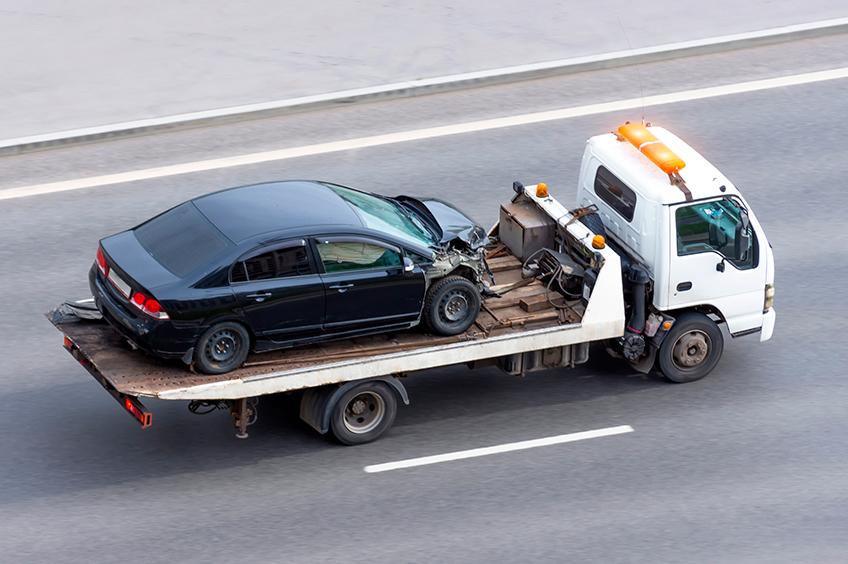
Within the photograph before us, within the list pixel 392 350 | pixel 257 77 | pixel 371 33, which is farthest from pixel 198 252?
pixel 371 33

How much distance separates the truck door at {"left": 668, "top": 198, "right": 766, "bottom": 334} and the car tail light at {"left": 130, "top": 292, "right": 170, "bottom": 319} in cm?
504

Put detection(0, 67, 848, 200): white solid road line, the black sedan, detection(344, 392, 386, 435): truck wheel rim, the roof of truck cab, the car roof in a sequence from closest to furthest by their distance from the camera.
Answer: the black sedan → the car roof → detection(344, 392, 386, 435): truck wheel rim → the roof of truck cab → detection(0, 67, 848, 200): white solid road line

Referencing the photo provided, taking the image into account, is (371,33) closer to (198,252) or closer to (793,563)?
(198,252)

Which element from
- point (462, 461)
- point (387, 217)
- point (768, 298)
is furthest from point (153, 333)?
point (768, 298)

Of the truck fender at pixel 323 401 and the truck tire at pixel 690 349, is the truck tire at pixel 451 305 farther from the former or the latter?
the truck tire at pixel 690 349

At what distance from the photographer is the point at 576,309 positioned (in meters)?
14.4

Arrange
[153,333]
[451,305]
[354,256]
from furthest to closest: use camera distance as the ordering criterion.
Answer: [451,305] < [354,256] < [153,333]

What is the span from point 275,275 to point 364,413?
5.59 ft

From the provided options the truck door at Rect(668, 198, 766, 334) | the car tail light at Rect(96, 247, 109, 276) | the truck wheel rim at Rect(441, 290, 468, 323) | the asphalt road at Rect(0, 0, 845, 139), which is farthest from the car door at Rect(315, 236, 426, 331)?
the asphalt road at Rect(0, 0, 845, 139)

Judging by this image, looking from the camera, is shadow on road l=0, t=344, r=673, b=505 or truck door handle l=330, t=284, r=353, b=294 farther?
shadow on road l=0, t=344, r=673, b=505

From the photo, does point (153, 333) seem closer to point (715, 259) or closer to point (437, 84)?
point (715, 259)

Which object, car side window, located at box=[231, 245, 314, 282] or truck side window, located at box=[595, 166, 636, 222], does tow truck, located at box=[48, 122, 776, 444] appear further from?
car side window, located at box=[231, 245, 314, 282]

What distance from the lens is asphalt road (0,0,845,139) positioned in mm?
21141

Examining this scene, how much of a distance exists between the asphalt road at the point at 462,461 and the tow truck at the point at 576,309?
0.46 metres
